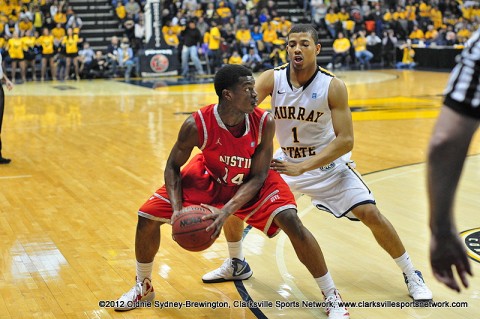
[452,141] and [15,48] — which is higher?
[452,141]

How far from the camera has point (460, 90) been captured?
165 cm

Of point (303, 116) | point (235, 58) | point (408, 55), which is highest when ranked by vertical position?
point (303, 116)

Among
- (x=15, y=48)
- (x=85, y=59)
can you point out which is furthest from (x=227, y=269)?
(x=85, y=59)

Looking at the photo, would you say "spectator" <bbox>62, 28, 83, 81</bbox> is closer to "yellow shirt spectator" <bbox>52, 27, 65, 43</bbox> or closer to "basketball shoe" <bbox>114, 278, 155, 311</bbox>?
"yellow shirt spectator" <bbox>52, 27, 65, 43</bbox>

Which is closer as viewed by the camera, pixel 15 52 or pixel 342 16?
pixel 15 52

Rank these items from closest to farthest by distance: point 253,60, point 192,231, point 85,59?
point 192,231 → point 85,59 → point 253,60

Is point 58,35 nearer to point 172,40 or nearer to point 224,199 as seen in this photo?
point 172,40

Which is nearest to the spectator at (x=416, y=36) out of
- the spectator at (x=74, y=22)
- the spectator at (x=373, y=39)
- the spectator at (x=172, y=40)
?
the spectator at (x=373, y=39)

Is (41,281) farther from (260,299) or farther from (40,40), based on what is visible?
(40,40)

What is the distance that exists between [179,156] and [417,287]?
1.79 m

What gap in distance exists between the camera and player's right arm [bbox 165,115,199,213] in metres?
4.66

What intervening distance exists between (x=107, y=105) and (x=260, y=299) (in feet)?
39.7

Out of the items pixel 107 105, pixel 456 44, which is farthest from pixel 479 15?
pixel 107 105

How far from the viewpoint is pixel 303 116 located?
17.4 ft
